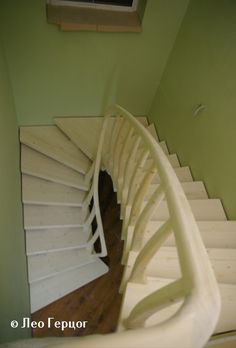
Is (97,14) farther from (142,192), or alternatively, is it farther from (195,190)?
(142,192)

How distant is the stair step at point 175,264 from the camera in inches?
58.9

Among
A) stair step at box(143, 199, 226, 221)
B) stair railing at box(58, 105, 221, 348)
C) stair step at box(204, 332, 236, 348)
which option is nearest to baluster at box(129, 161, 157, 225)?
stair railing at box(58, 105, 221, 348)

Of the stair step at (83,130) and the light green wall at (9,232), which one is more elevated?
the stair step at (83,130)

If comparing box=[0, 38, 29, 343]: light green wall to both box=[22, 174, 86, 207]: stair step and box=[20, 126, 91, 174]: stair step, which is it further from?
box=[20, 126, 91, 174]: stair step

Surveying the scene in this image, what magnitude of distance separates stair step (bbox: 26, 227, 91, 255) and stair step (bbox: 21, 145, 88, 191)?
551 mm

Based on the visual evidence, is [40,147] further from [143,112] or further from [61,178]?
[143,112]

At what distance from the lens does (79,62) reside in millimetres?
3041

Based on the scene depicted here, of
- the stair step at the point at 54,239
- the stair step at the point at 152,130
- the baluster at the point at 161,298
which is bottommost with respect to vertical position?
the baluster at the point at 161,298

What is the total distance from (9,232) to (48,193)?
95cm

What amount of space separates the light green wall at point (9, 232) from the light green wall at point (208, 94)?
Answer: 5.98ft

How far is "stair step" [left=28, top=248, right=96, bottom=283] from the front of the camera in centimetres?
299

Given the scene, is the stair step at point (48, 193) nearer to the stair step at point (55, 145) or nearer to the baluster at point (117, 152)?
the stair step at point (55, 145)

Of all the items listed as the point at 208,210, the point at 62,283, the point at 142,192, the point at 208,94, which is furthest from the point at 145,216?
the point at 62,283

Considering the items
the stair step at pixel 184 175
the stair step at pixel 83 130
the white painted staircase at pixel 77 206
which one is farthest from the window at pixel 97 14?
the stair step at pixel 184 175
